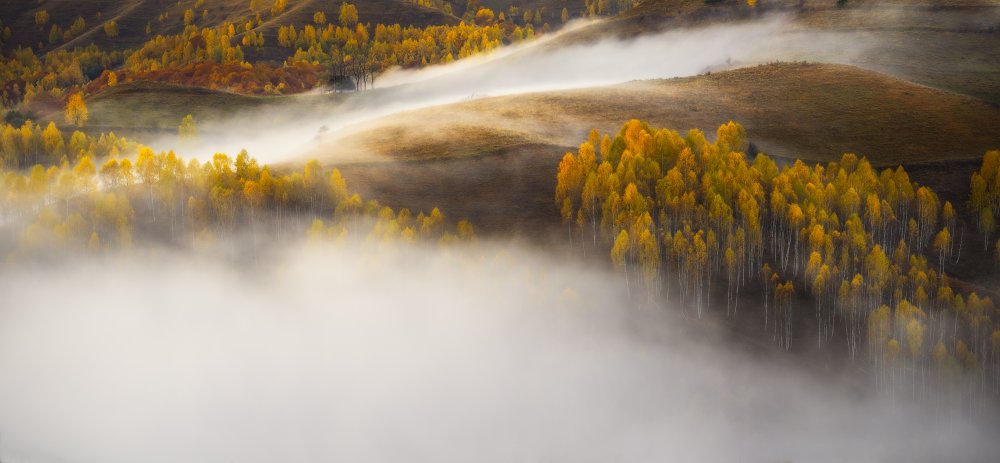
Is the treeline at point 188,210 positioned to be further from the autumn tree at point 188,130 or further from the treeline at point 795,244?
the autumn tree at point 188,130

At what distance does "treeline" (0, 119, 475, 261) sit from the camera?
121562 millimetres

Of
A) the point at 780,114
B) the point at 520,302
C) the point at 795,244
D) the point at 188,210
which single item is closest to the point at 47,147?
the point at 188,210

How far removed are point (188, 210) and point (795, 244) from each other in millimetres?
84379

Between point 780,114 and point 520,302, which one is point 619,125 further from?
point 520,302

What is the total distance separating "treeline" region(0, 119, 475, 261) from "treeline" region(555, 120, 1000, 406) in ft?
74.6

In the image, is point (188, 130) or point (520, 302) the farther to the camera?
point (188, 130)

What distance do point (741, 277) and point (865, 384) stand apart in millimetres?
19730

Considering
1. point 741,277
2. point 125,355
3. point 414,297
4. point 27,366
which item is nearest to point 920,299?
point 741,277

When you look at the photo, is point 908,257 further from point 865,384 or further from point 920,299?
point 865,384

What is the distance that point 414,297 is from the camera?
11769cm

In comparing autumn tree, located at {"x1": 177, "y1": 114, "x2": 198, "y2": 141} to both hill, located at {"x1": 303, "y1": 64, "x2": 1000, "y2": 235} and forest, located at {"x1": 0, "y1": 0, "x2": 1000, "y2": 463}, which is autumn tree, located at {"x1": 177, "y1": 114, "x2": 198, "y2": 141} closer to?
forest, located at {"x1": 0, "y1": 0, "x2": 1000, "y2": 463}

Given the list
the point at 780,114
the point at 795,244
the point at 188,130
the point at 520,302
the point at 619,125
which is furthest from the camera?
the point at 188,130

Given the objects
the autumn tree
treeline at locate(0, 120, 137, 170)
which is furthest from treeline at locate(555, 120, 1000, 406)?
treeline at locate(0, 120, 137, 170)

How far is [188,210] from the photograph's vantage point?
12694cm
